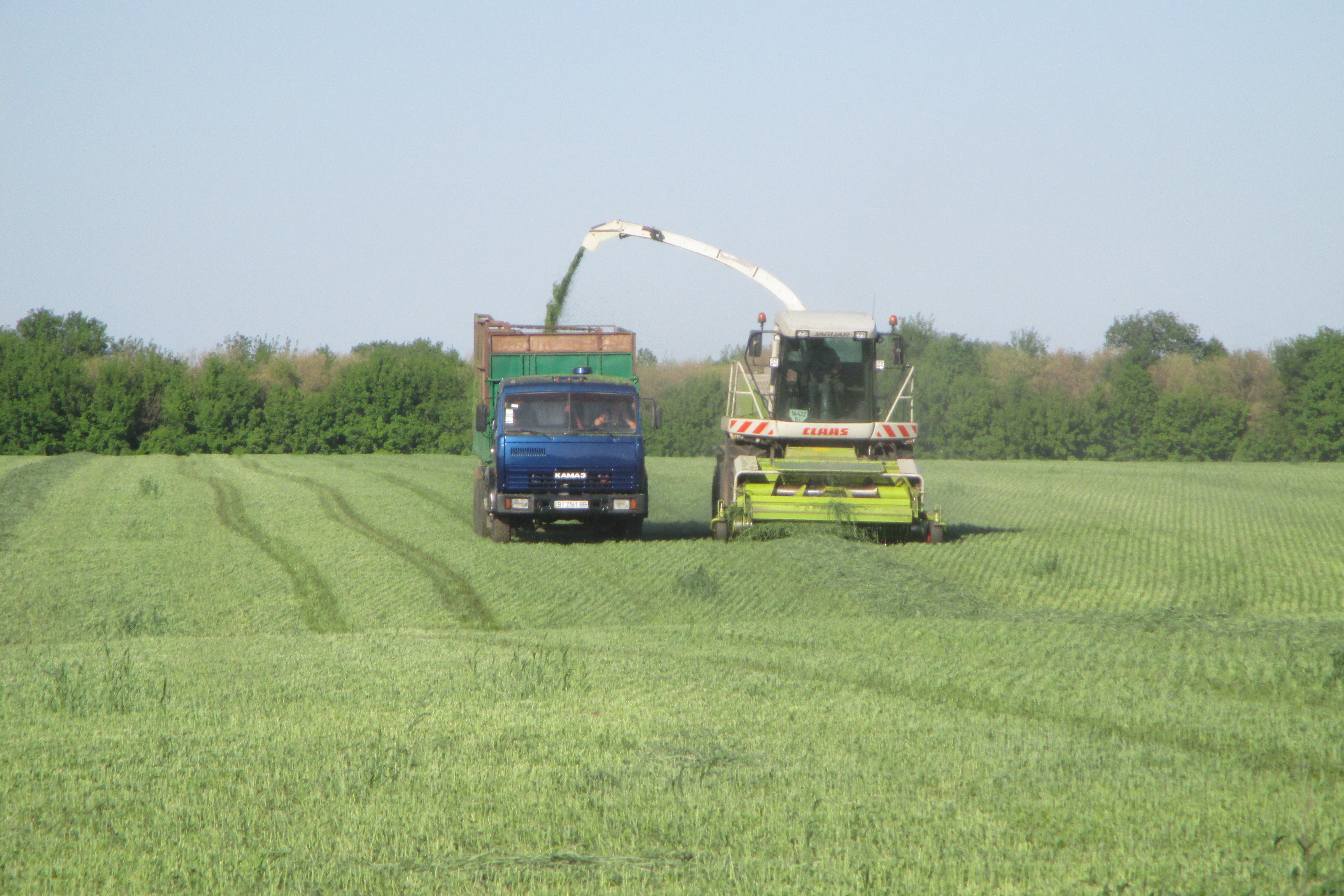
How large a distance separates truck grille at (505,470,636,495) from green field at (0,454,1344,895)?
1.43 meters

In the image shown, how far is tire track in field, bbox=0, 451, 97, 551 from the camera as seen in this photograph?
62.2 feet

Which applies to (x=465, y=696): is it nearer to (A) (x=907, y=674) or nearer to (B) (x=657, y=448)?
(A) (x=907, y=674)

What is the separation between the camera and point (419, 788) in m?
5.14

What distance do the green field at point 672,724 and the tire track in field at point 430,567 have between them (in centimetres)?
10

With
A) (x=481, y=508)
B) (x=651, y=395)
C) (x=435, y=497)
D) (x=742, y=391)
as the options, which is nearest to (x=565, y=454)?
(x=481, y=508)

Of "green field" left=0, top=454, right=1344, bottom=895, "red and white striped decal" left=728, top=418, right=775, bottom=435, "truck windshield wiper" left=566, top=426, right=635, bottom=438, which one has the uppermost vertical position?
"red and white striped decal" left=728, top=418, right=775, bottom=435

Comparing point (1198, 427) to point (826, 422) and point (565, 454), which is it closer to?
point (826, 422)

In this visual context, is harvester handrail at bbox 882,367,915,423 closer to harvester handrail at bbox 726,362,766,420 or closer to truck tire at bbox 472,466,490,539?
harvester handrail at bbox 726,362,766,420

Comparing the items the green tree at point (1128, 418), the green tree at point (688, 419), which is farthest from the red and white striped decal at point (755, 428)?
the green tree at point (1128, 418)

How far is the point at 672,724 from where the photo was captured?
6.26 metres

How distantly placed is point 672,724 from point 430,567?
28.9 ft

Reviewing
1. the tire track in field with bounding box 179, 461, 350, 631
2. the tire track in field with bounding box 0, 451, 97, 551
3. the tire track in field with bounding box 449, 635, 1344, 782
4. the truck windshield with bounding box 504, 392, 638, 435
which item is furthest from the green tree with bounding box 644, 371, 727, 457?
the tire track in field with bounding box 449, 635, 1344, 782

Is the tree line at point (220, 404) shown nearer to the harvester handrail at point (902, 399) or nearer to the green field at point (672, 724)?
the harvester handrail at point (902, 399)

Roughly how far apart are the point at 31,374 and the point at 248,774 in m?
51.3
